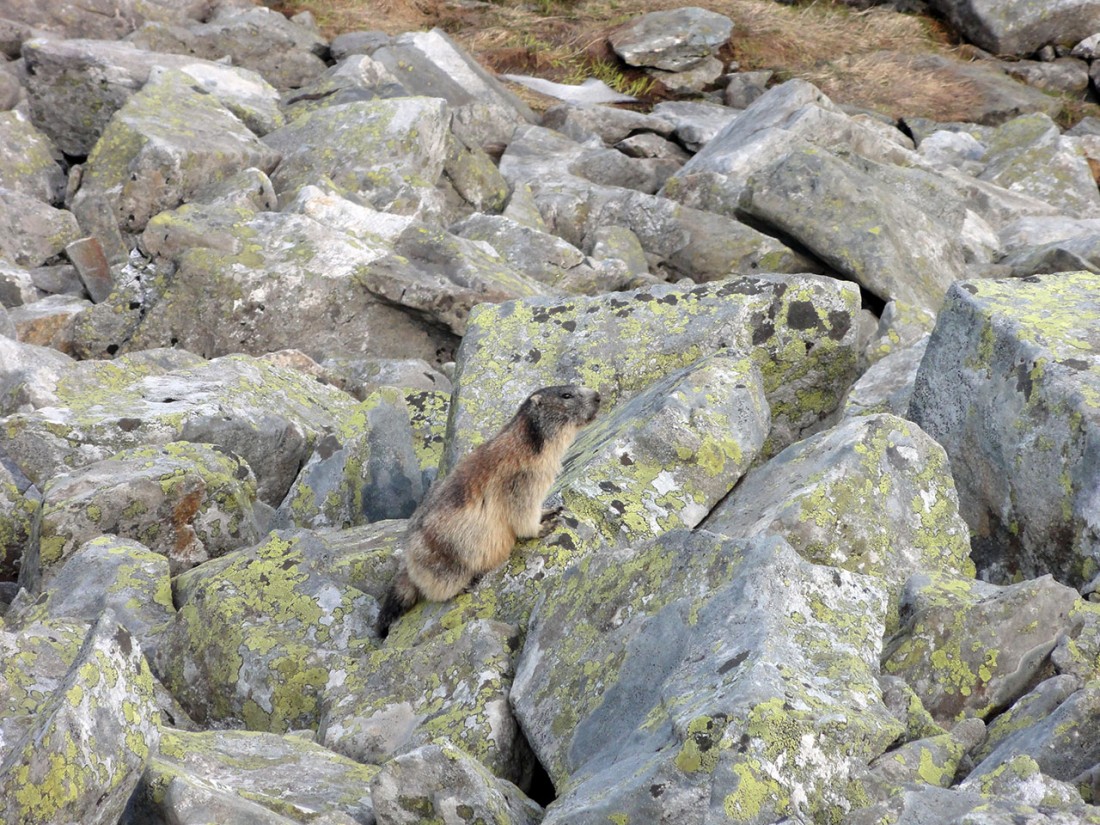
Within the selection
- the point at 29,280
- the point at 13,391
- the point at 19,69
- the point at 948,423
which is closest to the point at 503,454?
the point at 948,423

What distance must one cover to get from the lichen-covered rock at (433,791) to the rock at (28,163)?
15179 millimetres

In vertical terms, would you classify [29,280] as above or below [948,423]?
below

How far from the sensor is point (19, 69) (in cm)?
2077

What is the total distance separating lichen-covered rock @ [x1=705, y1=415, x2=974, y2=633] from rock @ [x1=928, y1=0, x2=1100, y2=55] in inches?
1050

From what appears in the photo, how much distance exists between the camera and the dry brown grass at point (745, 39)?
28734 mm

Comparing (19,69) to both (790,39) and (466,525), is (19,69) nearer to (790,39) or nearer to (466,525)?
(466,525)

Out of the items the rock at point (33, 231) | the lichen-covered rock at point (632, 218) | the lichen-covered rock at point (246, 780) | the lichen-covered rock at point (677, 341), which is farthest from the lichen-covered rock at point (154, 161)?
the lichen-covered rock at point (246, 780)

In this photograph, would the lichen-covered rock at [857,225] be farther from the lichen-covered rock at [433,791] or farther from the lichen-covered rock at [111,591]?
the lichen-covered rock at [433,791]

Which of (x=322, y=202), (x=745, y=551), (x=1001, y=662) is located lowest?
(x=322, y=202)

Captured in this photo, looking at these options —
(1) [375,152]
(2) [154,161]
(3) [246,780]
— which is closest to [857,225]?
(1) [375,152]

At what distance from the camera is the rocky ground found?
5.32m

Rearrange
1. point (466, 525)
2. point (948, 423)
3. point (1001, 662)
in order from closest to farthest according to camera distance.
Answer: point (1001, 662)
point (466, 525)
point (948, 423)

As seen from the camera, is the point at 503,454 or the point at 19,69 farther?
the point at 19,69

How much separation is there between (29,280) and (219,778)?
39.1 feet
